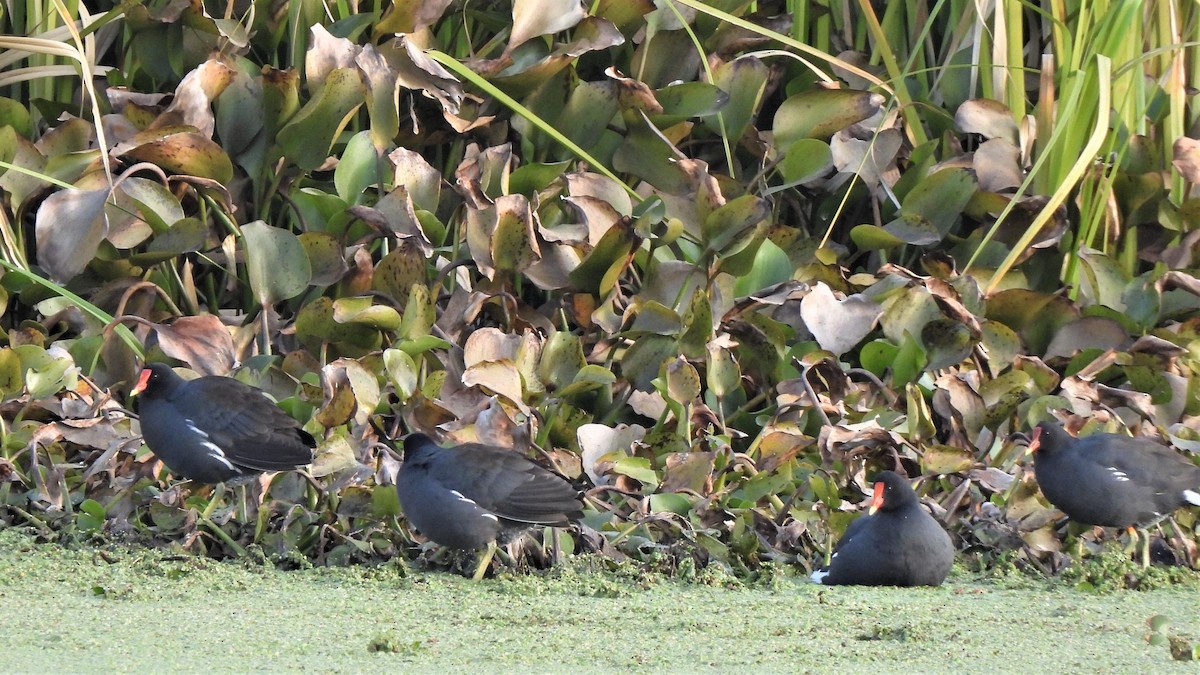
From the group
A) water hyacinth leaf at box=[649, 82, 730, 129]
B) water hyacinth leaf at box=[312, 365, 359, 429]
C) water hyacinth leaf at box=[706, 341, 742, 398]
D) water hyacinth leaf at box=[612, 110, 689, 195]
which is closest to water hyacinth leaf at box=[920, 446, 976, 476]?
water hyacinth leaf at box=[706, 341, 742, 398]

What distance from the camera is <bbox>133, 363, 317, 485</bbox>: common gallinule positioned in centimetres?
325

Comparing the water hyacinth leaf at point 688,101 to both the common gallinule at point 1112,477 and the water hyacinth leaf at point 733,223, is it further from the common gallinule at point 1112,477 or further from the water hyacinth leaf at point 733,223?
the common gallinule at point 1112,477

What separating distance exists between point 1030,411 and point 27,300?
259 cm

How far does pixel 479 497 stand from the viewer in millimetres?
3107

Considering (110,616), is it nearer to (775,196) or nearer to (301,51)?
(301,51)

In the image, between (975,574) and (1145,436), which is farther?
(1145,436)

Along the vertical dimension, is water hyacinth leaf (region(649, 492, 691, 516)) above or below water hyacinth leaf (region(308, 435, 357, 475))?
below

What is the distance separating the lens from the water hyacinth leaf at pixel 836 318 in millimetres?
3801

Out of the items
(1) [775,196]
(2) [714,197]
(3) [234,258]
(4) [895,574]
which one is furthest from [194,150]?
(4) [895,574]

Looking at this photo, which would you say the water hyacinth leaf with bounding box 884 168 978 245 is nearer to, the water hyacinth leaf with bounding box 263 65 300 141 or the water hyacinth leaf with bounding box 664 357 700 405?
the water hyacinth leaf with bounding box 664 357 700 405

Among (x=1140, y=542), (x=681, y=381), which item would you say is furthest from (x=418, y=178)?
(x=1140, y=542)

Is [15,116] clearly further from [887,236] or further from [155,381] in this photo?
[887,236]

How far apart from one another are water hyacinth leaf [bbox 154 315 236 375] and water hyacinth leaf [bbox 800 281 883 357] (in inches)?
57.5

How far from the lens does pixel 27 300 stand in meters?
3.90
